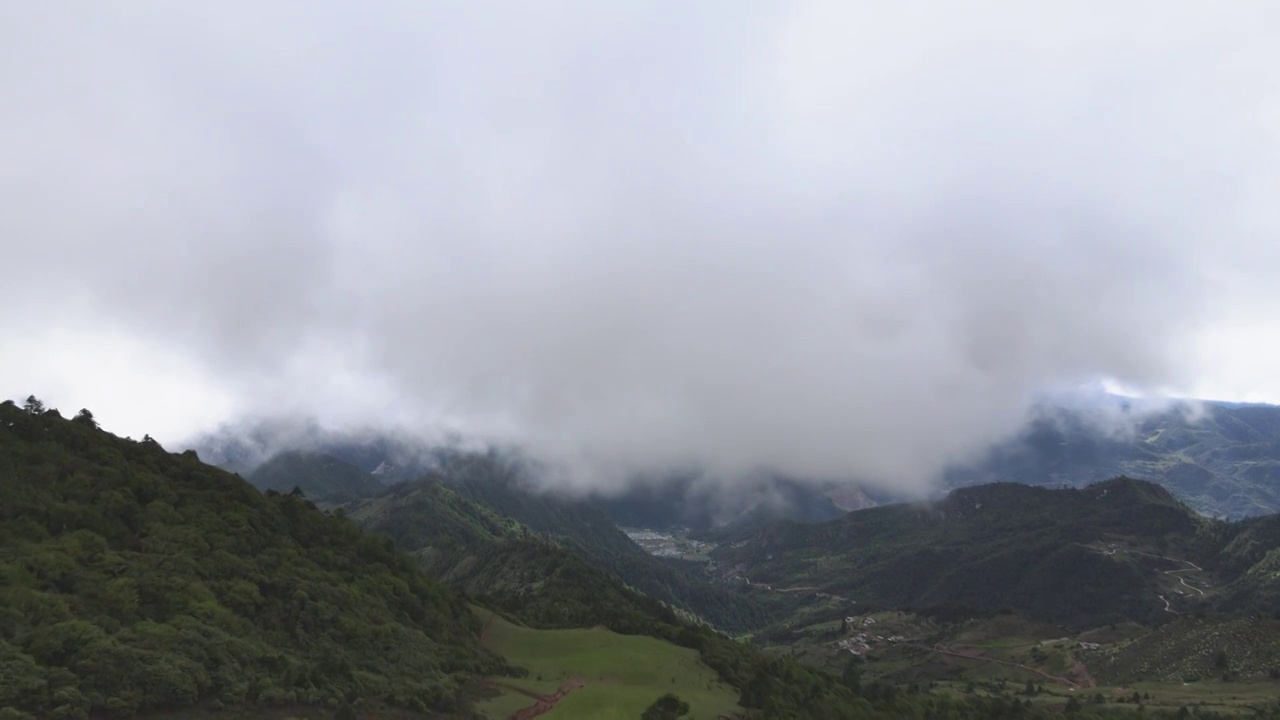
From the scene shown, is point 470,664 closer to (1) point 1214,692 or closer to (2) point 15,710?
(2) point 15,710

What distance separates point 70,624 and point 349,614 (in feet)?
100

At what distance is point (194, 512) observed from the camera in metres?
78.1

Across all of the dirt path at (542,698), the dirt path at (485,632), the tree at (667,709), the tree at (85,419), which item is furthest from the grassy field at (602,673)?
the tree at (85,419)

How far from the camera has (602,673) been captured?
95.5m

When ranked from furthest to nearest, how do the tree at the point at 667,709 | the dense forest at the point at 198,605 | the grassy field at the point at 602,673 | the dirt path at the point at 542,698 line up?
the tree at the point at 667,709 < the grassy field at the point at 602,673 < the dirt path at the point at 542,698 < the dense forest at the point at 198,605

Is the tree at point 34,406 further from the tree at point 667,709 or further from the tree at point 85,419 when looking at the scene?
the tree at point 667,709

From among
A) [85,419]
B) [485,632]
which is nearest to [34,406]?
[85,419]

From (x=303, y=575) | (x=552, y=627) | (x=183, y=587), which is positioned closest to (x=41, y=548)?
(x=183, y=587)

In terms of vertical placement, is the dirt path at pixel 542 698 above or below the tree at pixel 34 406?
below

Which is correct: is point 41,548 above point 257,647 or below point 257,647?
above

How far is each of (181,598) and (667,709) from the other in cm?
5450

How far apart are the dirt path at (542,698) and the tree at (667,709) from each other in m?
10.6

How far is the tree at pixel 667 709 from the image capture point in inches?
3135

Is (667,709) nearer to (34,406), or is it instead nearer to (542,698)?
(542,698)
